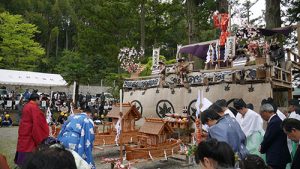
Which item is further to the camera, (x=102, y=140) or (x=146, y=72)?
(x=146, y=72)

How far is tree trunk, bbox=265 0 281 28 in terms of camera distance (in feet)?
42.7

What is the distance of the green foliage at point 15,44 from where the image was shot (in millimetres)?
27375

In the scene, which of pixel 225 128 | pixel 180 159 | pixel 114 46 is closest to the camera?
pixel 225 128

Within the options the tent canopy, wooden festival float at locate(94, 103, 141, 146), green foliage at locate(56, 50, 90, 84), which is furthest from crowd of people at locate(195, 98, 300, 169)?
the tent canopy

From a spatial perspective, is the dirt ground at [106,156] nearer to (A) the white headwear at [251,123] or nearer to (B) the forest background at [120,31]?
(A) the white headwear at [251,123]

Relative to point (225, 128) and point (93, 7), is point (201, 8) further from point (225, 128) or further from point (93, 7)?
point (225, 128)

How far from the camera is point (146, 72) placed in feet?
57.7

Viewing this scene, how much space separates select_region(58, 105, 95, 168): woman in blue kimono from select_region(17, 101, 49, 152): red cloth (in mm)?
787

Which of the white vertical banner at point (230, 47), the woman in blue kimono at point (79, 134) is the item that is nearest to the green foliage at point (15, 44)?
the white vertical banner at point (230, 47)

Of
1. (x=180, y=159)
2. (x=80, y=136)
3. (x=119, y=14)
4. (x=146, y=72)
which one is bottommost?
(x=180, y=159)

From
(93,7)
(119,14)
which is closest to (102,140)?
(119,14)

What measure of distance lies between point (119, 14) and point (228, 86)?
14997 mm

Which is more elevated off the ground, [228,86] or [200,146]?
[228,86]

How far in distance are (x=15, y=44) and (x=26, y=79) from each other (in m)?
6.01
